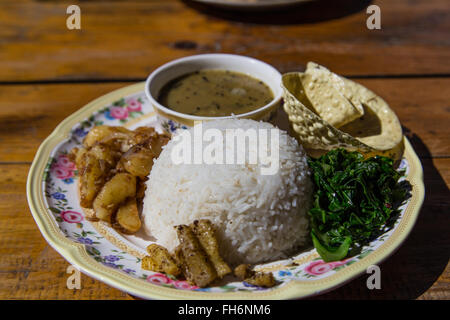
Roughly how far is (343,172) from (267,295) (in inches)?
40.7

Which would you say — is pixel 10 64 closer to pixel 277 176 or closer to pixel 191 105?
pixel 191 105

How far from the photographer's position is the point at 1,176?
11.2 ft

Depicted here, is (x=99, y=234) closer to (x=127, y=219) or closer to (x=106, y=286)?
(x=127, y=219)

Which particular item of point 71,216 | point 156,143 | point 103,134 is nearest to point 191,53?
point 103,134

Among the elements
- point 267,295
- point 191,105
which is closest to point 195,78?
point 191,105

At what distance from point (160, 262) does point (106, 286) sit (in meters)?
0.41

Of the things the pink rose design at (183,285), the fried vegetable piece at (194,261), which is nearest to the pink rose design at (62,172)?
the fried vegetable piece at (194,261)

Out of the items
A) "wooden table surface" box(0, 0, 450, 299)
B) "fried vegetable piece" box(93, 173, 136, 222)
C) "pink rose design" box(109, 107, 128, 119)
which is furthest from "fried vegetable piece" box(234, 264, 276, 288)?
"pink rose design" box(109, 107, 128, 119)

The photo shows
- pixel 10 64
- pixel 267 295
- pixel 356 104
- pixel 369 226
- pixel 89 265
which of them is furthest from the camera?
pixel 10 64

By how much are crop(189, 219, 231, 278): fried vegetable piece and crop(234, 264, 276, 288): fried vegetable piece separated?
0.07 metres

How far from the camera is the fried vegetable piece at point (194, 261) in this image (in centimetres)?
227

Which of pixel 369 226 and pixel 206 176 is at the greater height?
pixel 206 176

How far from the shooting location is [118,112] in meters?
3.83

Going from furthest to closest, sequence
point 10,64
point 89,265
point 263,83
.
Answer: point 10,64, point 263,83, point 89,265
